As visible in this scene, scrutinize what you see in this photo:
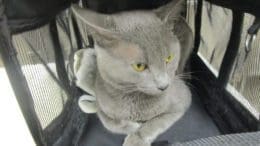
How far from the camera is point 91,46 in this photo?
1.07 metres

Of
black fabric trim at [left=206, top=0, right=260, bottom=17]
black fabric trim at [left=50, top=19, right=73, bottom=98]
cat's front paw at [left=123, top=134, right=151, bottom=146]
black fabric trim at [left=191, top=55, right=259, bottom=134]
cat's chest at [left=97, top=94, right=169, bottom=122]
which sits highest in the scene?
black fabric trim at [left=206, top=0, right=260, bottom=17]

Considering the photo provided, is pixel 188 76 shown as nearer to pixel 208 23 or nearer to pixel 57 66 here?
pixel 208 23

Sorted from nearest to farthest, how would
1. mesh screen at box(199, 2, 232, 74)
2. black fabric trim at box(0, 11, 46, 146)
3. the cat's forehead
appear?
1. black fabric trim at box(0, 11, 46, 146)
2. the cat's forehead
3. mesh screen at box(199, 2, 232, 74)

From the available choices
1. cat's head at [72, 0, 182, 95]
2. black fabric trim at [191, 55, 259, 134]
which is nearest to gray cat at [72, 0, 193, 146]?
cat's head at [72, 0, 182, 95]

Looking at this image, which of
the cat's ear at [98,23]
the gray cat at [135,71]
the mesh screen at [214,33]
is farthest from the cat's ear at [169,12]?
the mesh screen at [214,33]

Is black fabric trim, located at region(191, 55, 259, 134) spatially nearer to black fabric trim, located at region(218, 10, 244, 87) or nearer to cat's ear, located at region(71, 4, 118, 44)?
black fabric trim, located at region(218, 10, 244, 87)

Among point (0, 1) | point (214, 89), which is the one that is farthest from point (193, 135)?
point (0, 1)

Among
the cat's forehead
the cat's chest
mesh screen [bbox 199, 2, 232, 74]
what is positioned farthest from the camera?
mesh screen [bbox 199, 2, 232, 74]

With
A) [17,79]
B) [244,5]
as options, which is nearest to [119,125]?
[17,79]

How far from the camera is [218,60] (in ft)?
3.66

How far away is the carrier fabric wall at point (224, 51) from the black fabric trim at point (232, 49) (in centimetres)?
1

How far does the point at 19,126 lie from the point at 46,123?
0.42 m

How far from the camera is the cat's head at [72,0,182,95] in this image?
78 centimetres

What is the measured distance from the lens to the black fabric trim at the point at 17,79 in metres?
0.69
